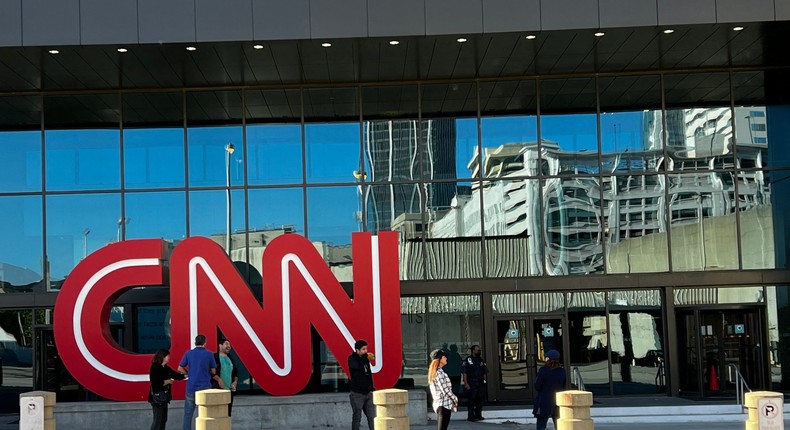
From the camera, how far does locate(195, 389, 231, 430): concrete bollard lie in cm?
1284

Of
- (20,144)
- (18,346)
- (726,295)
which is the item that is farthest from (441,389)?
(20,144)

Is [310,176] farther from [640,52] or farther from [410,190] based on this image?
[640,52]

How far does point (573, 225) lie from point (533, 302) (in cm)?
191

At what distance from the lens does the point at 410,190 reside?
22453 mm

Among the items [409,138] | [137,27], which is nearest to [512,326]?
[409,138]

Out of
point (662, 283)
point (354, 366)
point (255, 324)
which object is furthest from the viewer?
point (662, 283)

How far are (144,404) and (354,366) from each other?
5.52m

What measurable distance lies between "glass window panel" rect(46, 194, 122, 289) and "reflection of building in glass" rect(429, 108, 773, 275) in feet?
23.2

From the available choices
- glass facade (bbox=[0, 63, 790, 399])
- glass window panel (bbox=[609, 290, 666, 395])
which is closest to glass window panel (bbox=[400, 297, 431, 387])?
glass facade (bbox=[0, 63, 790, 399])

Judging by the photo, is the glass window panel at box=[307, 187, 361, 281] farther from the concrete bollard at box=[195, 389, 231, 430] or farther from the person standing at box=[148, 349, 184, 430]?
the concrete bollard at box=[195, 389, 231, 430]

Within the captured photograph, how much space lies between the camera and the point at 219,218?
22.4 meters

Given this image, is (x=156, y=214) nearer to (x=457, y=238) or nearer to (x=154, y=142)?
(x=154, y=142)

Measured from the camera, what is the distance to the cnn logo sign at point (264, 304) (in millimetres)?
19969

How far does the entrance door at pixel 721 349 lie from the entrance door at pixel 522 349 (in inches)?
111
